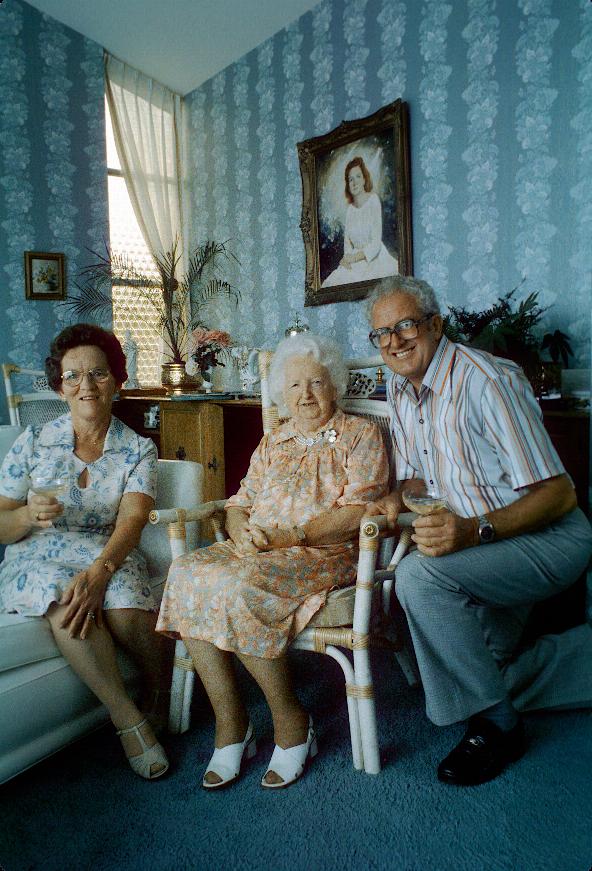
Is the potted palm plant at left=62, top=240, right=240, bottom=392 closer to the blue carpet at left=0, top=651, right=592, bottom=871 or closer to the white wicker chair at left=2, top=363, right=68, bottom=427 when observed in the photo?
the white wicker chair at left=2, top=363, right=68, bottom=427

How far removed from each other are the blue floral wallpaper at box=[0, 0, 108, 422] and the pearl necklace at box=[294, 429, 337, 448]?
3089 mm

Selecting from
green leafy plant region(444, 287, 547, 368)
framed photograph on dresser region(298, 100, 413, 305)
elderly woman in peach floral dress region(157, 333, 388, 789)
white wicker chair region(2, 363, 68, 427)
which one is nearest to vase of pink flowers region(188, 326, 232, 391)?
framed photograph on dresser region(298, 100, 413, 305)

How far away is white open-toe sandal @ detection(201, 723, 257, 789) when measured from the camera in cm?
155

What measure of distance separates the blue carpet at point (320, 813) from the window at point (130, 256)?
140 inches

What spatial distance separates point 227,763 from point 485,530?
870 millimetres

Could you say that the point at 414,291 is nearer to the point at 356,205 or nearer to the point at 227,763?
the point at 227,763

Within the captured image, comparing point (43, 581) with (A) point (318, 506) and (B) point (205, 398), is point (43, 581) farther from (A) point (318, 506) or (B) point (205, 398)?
(B) point (205, 398)

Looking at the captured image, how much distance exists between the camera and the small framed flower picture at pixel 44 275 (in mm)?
4383

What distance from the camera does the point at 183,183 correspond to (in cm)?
494

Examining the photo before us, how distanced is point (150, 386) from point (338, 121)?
2.43 metres

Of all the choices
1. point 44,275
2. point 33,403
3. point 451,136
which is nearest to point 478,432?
point 451,136

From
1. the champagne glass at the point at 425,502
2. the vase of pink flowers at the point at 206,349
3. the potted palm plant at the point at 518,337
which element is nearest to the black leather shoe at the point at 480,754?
the champagne glass at the point at 425,502

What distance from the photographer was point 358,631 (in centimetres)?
158

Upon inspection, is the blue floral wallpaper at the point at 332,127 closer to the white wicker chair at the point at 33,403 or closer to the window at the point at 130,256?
the window at the point at 130,256
